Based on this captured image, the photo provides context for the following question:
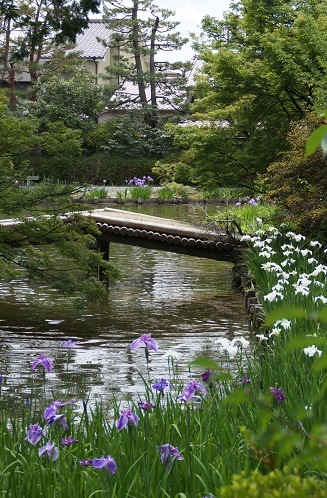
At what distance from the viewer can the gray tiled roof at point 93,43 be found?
46.9 meters

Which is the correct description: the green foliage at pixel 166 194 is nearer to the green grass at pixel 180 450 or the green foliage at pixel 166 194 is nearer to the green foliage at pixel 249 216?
the green foliage at pixel 249 216

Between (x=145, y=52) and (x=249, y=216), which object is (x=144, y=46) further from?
(x=249, y=216)

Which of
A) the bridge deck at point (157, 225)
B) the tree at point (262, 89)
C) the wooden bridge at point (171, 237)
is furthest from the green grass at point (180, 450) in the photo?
the tree at point (262, 89)

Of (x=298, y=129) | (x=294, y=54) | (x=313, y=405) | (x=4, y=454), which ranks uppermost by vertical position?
(x=294, y=54)

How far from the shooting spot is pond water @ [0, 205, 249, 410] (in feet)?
A: 25.2

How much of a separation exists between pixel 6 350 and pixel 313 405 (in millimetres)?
5796

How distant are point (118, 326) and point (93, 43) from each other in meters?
40.4

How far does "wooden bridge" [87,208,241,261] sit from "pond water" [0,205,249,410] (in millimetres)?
588

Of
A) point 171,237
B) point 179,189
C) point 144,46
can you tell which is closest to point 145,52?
point 144,46

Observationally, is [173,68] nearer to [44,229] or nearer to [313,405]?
[44,229]

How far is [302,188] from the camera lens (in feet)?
41.2

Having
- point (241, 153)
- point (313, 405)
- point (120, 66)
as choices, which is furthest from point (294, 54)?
point (120, 66)

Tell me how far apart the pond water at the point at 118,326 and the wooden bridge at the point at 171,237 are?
588 mm

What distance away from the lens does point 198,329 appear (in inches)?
408
